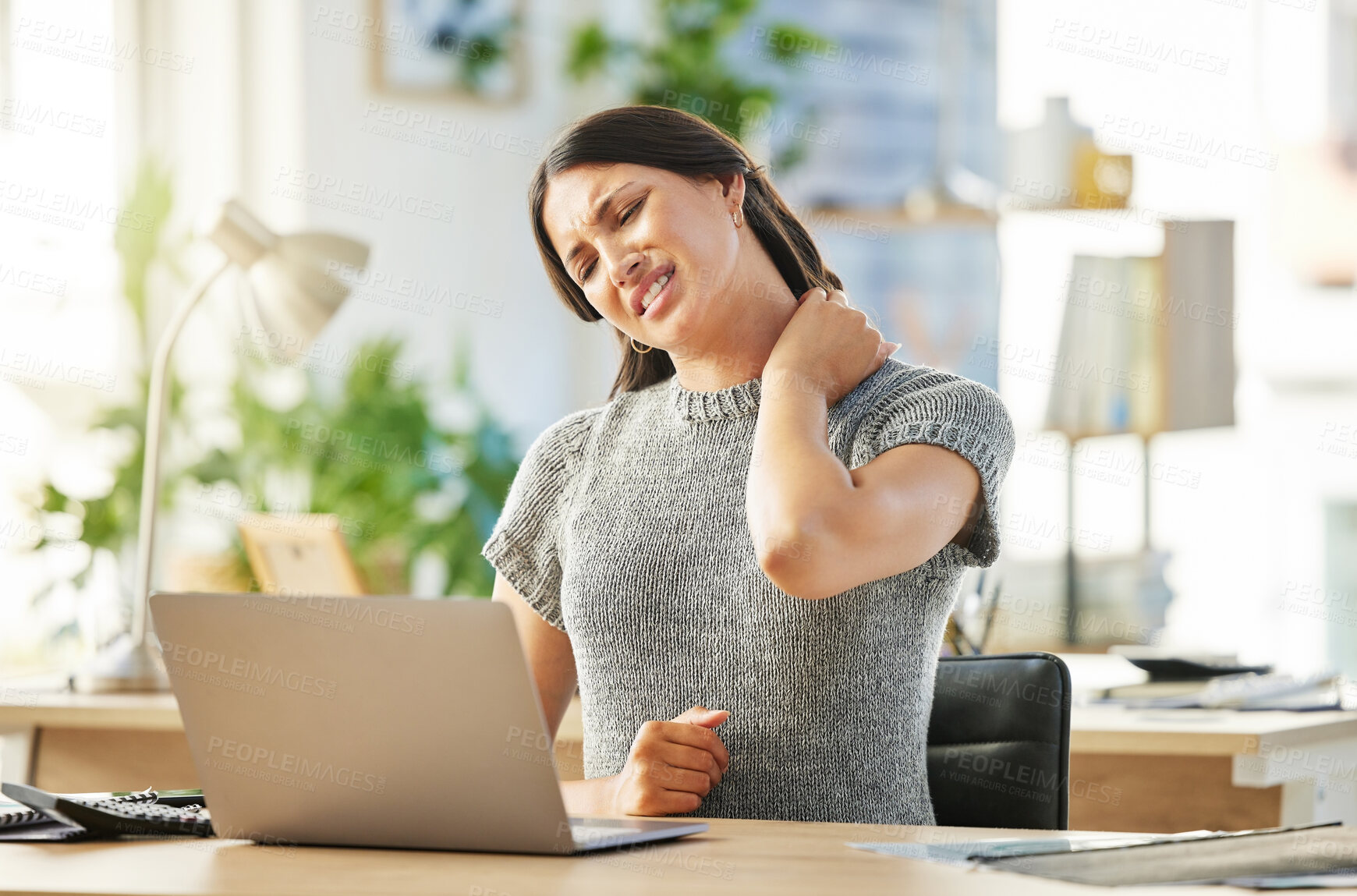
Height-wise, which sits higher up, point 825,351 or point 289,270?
point 289,270

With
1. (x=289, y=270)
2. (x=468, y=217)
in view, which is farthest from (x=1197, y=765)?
(x=468, y=217)

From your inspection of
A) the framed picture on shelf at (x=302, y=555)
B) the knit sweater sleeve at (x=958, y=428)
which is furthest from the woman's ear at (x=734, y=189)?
the framed picture on shelf at (x=302, y=555)

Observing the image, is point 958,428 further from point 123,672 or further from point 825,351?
point 123,672

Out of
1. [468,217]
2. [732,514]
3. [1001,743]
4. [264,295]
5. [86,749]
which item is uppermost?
[468,217]

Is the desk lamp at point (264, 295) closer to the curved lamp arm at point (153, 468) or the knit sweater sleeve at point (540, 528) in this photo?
the curved lamp arm at point (153, 468)

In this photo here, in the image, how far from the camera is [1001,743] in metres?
1.46

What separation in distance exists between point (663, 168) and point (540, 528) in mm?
393

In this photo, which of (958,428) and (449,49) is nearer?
(958,428)

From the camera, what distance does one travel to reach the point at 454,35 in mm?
4086

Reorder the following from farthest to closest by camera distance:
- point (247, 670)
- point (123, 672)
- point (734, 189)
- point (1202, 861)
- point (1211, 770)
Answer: point (123, 672) → point (1211, 770) → point (734, 189) → point (247, 670) → point (1202, 861)

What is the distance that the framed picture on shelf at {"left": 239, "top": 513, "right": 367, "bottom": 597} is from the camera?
2285 millimetres

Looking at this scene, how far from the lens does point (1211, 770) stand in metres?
1.95

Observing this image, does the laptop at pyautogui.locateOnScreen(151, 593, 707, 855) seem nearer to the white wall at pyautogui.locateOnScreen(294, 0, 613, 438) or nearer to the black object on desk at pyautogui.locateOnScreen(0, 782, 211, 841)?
the black object on desk at pyautogui.locateOnScreen(0, 782, 211, 841)

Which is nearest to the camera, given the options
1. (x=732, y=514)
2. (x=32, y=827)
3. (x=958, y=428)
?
(x=32, y=827)
